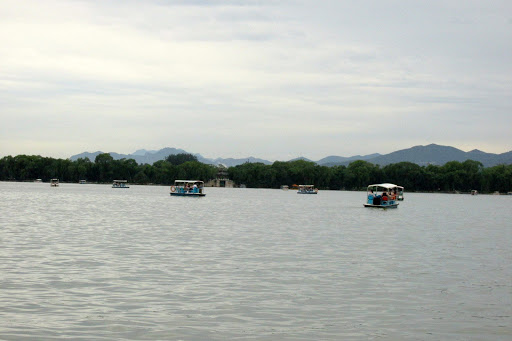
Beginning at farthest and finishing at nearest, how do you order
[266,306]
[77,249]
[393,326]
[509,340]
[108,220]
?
[108,220] → [77,249] → [266,306] → [393,326] → [509,340]

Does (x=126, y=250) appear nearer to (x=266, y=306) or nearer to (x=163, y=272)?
(x=163, y=272)

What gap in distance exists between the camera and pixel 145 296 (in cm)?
1877

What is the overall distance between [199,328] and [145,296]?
391 centimetres

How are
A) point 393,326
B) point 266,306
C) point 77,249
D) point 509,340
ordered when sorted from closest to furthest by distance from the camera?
point 509,340 < point 393,326 < point 266,306 < point 77,249

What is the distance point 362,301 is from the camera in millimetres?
18969

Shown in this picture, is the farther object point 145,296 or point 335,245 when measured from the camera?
point 335,245

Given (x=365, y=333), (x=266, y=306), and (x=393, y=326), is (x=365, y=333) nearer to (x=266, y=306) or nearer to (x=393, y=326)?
(x=393, y=326)

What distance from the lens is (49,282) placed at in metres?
20.6

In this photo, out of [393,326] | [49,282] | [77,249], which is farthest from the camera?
[77,249]

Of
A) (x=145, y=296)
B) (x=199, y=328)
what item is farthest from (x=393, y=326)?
(x=145, y=296)

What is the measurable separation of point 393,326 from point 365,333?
1.14 meters

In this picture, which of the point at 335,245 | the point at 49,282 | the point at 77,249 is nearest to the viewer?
the point at 49,282

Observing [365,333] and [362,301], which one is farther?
[362,301]

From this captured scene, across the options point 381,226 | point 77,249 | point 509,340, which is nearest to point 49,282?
point 77,249
